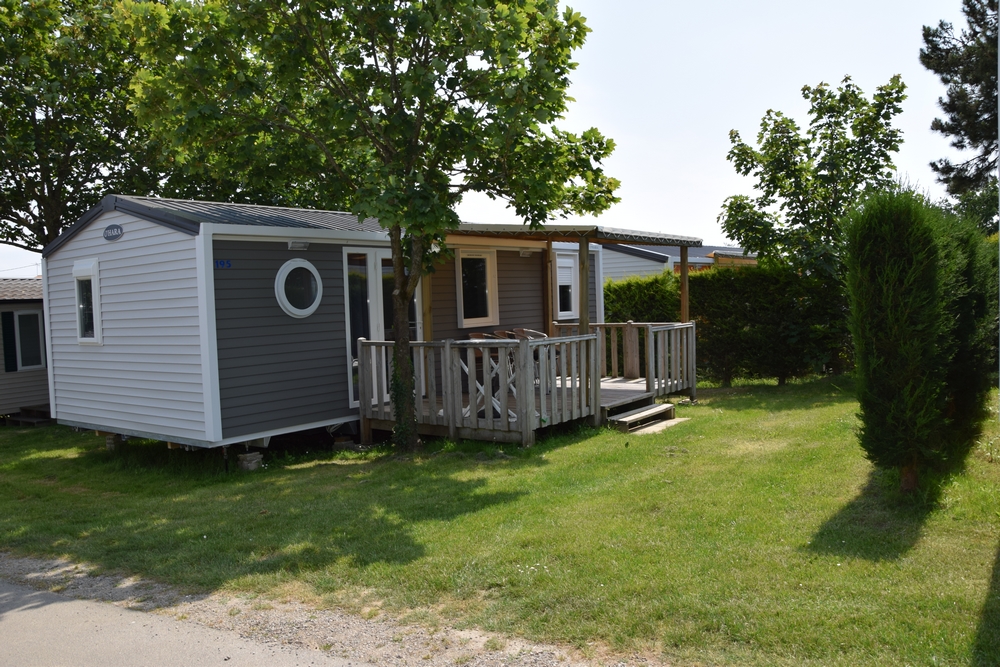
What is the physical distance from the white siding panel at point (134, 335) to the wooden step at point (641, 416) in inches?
192

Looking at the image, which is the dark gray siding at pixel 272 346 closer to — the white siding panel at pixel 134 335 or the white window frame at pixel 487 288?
the white siding panel at pixel 134 335

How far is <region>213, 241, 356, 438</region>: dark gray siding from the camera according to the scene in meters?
8.77

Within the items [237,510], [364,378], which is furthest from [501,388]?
[237,510]

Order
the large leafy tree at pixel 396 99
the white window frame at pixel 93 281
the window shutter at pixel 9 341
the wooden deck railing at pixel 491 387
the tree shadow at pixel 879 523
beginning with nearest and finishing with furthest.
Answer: the tree shadow at pixel 879 523 < the large leafy tree at pixel 396 99 < the wooden deck railing at pixel 491 387 < the white window frame at pixel 93 281 < the window shutter at pixel 9 341

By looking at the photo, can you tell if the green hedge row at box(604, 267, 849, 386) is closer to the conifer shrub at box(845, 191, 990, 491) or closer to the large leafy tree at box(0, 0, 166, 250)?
the conifer shrub at box(845, 191, 990, 491)

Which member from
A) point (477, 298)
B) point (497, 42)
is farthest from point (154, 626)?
point (477, 298)

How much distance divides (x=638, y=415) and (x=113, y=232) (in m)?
6.74

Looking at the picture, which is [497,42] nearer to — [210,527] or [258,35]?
[258,35]

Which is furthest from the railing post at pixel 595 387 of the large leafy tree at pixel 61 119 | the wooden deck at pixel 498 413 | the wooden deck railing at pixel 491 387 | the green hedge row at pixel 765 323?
the large leafy tree at pixel 61 119

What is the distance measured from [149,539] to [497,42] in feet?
18.3

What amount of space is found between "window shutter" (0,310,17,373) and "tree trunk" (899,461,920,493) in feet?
52.6

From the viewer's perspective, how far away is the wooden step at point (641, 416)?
9.99 metres

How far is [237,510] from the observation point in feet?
23.3

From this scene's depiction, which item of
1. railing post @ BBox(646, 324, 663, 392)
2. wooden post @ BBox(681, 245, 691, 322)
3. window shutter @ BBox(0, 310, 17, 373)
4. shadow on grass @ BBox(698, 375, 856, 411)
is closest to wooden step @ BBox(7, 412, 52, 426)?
window shutter @ BBox(0, 310, 17, 373)
